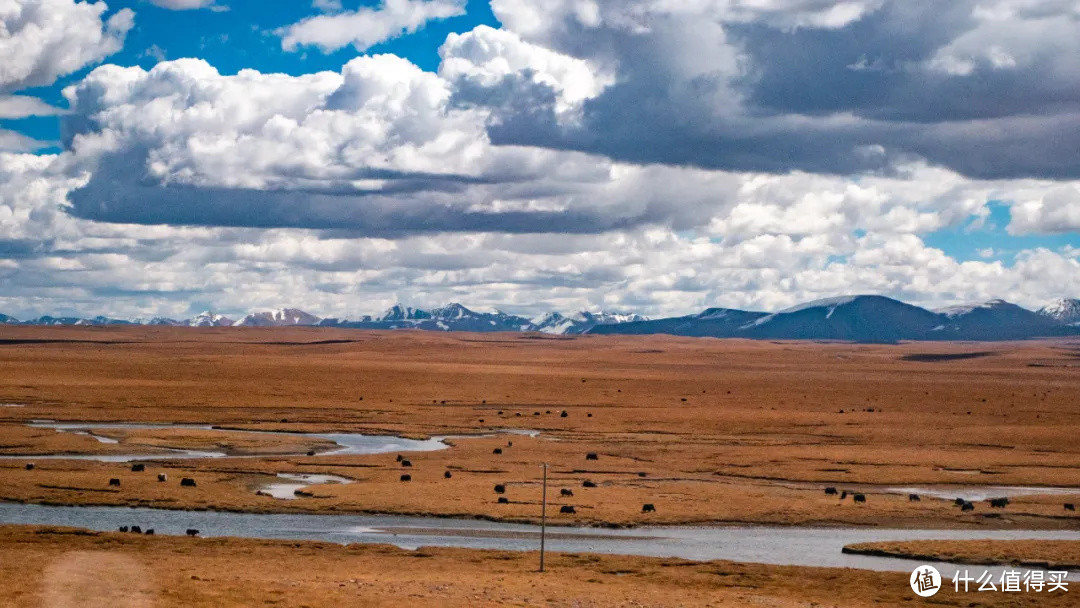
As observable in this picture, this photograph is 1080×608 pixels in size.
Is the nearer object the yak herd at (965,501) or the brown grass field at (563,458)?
the brown grass field at (563,458)

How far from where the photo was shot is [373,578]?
138 ft

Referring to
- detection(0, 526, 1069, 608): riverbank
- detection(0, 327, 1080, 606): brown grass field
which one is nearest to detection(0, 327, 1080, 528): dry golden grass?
detection(0, 327, 1080, 606): brown grass field

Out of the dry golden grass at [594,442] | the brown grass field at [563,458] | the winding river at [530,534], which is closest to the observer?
the brown grass field at [563,458]

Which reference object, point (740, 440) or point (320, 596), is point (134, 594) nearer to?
point (320, 596)

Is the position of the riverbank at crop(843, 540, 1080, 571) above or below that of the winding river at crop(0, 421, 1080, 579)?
above

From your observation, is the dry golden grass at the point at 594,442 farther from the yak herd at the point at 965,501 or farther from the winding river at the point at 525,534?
the winding river at the point at 525,534

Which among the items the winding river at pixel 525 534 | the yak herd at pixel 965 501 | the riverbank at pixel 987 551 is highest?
the yak herd at pixel 965 501

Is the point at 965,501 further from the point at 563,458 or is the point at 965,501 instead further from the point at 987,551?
the point at 563,458

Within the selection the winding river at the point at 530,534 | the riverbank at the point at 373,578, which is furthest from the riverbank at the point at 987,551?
the riverbank at the point at 373,578

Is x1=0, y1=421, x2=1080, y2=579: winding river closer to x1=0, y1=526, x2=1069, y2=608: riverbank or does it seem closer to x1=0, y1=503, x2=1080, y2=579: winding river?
x1=0, y1=503, x2=1080, y2=579: winding river

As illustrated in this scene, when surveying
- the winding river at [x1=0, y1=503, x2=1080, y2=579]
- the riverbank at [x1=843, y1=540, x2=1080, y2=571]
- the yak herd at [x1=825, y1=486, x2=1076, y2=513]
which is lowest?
the winding river at [x1=0, y1=503, x2=1080, y2=579]

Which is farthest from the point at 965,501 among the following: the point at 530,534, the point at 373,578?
the point at 373,578

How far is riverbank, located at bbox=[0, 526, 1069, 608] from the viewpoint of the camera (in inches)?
1438

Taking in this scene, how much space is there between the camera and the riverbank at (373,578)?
120 feet
